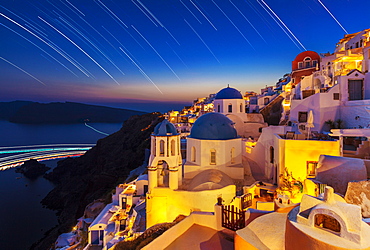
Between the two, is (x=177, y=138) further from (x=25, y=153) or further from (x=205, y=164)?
(x=25, y=153)

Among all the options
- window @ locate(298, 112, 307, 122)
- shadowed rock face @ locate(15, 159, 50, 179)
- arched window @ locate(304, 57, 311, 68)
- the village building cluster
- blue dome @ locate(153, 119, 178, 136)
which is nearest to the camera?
the village building cluster

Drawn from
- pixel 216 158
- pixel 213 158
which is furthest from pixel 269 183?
pixel 213 158

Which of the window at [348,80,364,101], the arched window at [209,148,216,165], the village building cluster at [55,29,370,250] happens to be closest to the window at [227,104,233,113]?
the village building cluster at [55,29,370,250]

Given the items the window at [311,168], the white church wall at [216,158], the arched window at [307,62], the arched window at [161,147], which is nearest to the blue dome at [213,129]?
the white church wall at [216,158]

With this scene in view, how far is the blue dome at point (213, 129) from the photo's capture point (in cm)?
1585

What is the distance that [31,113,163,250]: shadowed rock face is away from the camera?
34.6 m

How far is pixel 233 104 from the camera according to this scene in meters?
25.8

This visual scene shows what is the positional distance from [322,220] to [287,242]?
0.84 meters

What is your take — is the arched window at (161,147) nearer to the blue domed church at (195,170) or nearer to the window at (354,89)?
the blue domed church at (195,170)

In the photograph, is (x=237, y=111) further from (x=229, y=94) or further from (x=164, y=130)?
(x=164, y=130)

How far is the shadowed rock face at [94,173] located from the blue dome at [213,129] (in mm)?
16963

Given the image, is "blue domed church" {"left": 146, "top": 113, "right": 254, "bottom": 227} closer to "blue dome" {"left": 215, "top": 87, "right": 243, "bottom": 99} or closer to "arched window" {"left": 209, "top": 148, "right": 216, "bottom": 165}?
"arched window" {"left": 209, "top": 148, "right": 216, "bottom": 165}

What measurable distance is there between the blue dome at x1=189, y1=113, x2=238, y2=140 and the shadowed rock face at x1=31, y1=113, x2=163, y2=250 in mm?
16963

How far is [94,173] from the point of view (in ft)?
165
